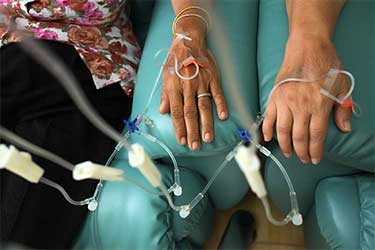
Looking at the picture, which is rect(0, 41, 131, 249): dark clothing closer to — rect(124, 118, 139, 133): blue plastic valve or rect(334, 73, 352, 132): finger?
rect(124, 118, 139, 133): blue plastic valve

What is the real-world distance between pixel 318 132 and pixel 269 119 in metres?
0.09

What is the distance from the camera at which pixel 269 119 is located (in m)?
0.82

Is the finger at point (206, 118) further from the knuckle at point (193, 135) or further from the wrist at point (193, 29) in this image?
the wrist at point (193, 29)

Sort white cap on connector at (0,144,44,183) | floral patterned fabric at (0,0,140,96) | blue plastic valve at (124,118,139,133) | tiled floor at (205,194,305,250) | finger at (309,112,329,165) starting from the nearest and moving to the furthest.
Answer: white cap on connector at (0,144,44,183)
finger at (309,112,329,165)
blue plastic valve at (124,118,139,133)
floral patterned fabric at (0,0,140,96)
tiled floor at (205,194,305,250)

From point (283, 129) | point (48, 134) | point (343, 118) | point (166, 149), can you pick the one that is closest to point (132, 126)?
point (166, 149)

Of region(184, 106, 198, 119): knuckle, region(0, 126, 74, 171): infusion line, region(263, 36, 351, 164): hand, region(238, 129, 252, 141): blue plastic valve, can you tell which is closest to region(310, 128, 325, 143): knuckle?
region(263, 36, 351, 164): hand

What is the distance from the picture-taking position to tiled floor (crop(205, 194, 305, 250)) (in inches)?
45.9

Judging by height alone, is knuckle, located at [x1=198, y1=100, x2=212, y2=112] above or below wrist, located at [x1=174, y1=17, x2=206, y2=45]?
below

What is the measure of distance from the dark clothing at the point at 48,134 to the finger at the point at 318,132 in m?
0.43

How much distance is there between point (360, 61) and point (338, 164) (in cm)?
21

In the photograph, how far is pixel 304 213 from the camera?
107 centimetres

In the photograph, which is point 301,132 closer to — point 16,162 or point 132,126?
point 132,126

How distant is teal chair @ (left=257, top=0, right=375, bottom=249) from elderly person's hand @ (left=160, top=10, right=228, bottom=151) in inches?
4.0

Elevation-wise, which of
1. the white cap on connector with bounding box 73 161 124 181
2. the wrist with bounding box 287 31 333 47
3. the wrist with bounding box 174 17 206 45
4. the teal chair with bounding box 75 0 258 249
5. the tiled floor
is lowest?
the tiled floor
